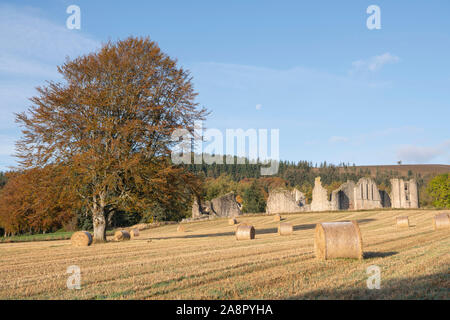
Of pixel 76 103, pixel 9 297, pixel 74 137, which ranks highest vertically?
pixel 76 103

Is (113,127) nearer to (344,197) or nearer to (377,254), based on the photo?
(377,254)

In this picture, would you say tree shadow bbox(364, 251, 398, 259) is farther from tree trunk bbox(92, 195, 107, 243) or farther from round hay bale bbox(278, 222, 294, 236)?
tree trunk bbox(92, 195, 107, 243)

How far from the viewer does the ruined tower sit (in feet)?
204

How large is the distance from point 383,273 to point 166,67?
60.1 feet

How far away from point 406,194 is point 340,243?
58.5 m

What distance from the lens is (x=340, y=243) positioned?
9.59 meters

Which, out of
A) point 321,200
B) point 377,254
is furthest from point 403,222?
point 321,200

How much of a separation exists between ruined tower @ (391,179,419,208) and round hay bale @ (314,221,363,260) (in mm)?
57840

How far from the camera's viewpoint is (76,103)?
21.5 m

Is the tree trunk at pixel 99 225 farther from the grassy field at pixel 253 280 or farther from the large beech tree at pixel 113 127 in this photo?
the grassy field at pixel 253 280
